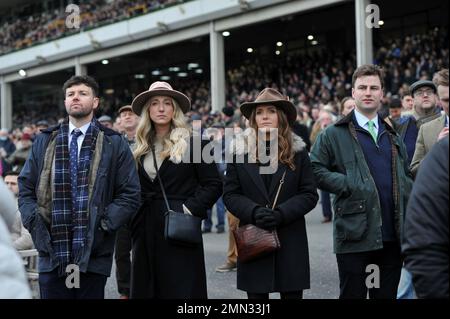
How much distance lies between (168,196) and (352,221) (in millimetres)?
1345

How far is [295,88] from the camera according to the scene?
26.3m

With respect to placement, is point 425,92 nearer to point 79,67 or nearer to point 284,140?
point 284,140

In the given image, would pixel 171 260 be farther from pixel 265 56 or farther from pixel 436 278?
pixel 265 56

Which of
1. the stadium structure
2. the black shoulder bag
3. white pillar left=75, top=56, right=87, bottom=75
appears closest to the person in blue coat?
the black shoulder bag

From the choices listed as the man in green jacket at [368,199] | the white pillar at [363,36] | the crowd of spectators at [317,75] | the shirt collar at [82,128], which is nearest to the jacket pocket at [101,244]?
the shirt collar at [82,128]

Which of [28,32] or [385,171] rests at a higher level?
[28,32]

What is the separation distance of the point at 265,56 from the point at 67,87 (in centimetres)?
2934

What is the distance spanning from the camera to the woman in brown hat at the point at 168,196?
487cm

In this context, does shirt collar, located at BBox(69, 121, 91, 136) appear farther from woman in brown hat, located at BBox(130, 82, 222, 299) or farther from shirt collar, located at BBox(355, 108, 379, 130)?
shirt collar, located at BBox(355, 108, 379, 130)

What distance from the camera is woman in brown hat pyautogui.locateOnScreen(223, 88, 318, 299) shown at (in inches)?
184

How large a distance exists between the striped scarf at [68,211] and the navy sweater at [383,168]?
76.7 inches

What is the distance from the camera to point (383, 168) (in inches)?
189
